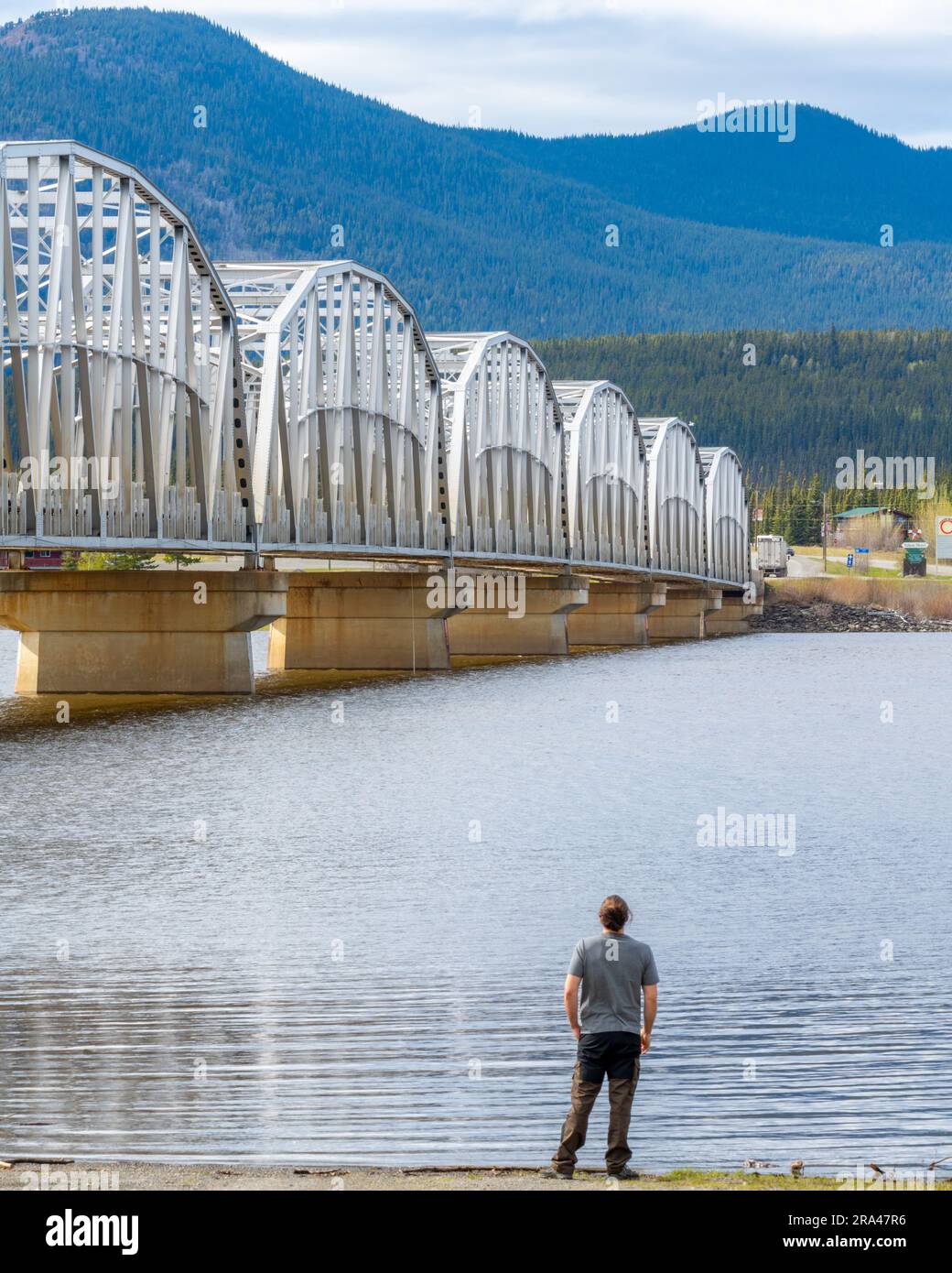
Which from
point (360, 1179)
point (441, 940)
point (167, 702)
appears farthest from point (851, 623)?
point (360, 1179)

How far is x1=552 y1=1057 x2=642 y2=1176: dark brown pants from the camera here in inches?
549

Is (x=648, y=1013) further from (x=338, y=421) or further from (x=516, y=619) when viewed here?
(x=516, y=619)

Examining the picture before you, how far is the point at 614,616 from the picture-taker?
136 metres

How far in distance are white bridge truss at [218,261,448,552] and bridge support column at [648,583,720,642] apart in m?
67.2

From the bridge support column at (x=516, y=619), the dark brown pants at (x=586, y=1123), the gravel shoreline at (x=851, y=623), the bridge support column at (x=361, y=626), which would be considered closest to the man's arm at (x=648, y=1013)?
the dark brown pants at (x=586, y=1123)

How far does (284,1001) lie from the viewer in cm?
2102

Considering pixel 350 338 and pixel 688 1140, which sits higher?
pixel 350 338

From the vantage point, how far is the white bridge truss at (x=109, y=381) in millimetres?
50438

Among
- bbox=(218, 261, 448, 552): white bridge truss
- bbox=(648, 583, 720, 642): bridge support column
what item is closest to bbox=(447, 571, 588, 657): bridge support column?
bbox=(218, 261, 448, 552): white bridge truss

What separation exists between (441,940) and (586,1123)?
1105 cm

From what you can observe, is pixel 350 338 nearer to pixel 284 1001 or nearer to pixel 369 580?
pixel 369 580

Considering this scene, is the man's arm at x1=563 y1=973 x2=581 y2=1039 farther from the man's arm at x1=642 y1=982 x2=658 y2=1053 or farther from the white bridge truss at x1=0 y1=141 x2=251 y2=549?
the white bridge truss at x1=0 y1=141 x2=251 y2=549

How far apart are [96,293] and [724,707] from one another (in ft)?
97.4
